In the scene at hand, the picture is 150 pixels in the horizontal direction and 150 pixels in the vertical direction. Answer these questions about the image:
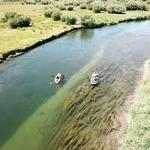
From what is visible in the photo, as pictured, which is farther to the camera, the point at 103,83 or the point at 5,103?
the point at 103,83

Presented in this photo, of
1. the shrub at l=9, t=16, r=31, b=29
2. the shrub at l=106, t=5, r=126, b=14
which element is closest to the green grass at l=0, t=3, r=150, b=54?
the shrub at l=9, t=16, r=31, b=29

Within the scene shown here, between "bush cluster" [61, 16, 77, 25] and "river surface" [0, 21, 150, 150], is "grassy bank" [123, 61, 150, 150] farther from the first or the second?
"bush cluster" [61, 16, 77, 25]

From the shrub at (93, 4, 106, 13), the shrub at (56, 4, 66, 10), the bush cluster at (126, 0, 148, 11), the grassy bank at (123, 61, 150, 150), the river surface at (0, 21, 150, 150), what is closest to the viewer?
the grassy bank at (123, 61, 150, 150)

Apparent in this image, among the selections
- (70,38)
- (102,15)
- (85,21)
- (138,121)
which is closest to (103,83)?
(138,121)

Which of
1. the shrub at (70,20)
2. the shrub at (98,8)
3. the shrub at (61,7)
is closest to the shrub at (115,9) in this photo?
the shrub at (98,8)

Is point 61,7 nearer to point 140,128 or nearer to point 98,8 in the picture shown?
point 98,8

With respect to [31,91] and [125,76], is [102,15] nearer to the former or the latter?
[125,76]
